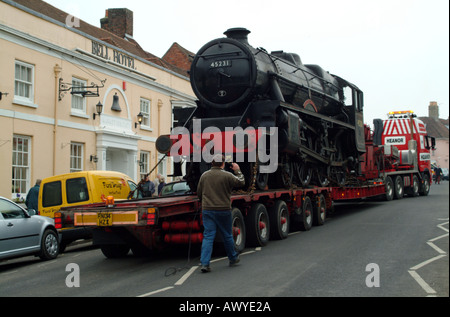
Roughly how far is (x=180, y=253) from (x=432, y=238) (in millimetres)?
5135

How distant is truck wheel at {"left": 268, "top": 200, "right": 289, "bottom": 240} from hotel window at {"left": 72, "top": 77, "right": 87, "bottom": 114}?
10574 millimetres

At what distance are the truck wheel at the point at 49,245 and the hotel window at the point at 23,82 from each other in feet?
23.9

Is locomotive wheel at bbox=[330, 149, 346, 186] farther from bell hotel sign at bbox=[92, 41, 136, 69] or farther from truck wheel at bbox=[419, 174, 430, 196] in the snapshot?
bell hotel sign at bbox=[92, 41, 136, 69]

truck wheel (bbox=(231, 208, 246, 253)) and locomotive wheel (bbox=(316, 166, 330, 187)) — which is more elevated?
locomotive wheel (bbox=(316, 166, 330, 187))

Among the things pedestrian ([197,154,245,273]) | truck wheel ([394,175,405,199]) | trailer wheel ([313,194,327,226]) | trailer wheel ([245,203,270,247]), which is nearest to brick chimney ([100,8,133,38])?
truck wheel ([394,175,405,199])

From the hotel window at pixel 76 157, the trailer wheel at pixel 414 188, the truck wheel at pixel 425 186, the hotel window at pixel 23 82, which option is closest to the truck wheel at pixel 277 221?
the hotel window at pixel 23 82

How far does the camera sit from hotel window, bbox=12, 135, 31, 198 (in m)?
15.9

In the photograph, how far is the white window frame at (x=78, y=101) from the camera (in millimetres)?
18500

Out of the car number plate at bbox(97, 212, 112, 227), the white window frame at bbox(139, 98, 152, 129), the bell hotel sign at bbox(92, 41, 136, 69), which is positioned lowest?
the car number plate at bbox(97, 212, 112, 227)

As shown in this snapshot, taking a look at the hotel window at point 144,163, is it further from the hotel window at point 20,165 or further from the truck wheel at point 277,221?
the truck wheel at point 277,221

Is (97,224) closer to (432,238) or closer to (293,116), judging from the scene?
(293,116)

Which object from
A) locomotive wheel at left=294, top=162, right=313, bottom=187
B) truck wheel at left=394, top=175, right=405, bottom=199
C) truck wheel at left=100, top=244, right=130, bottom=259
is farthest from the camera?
truck wheel at left=394, top=175, right=405, bottom=199

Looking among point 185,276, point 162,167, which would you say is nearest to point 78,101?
point 162,167
